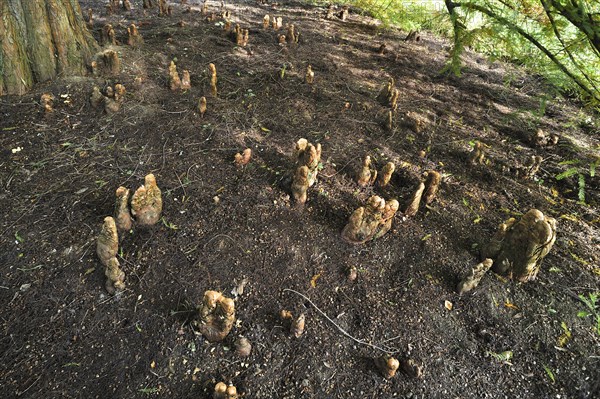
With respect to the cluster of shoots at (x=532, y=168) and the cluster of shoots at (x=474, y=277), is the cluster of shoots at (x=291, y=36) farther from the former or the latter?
the cluster of shoots at (x=474, y=277)

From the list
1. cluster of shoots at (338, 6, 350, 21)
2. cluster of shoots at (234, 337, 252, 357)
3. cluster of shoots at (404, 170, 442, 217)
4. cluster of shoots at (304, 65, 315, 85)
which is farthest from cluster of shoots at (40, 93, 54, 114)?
cluster of shoots at (338, 6, 350, 21)

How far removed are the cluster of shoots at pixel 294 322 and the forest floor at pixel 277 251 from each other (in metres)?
0.07

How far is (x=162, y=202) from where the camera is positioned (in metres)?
3.33

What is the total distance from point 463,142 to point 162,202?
394cm

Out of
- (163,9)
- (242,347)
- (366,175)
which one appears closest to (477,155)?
(366,175)

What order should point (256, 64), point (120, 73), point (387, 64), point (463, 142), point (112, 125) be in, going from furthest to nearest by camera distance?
point (387, 64) → point (256, 64) → point (120, 73) → point (463, 142) → point (112, 125)

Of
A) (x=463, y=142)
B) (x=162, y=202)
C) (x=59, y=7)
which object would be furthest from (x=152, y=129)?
(x=463, y=142)

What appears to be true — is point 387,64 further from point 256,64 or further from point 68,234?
point 68,234

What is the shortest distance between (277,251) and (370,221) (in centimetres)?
92

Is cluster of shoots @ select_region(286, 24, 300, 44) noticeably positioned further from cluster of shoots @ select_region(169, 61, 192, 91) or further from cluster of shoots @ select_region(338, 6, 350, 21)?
cluster of shoots @ select_region(169, 61, 192, 91)

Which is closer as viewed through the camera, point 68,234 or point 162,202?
point 68,234

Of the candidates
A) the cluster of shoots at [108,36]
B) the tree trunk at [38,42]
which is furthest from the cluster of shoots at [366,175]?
the cluster of shoots at [108,36]

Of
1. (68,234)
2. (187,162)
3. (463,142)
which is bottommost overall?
(68,234)

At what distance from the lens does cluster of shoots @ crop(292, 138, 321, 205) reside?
324 centimetres
